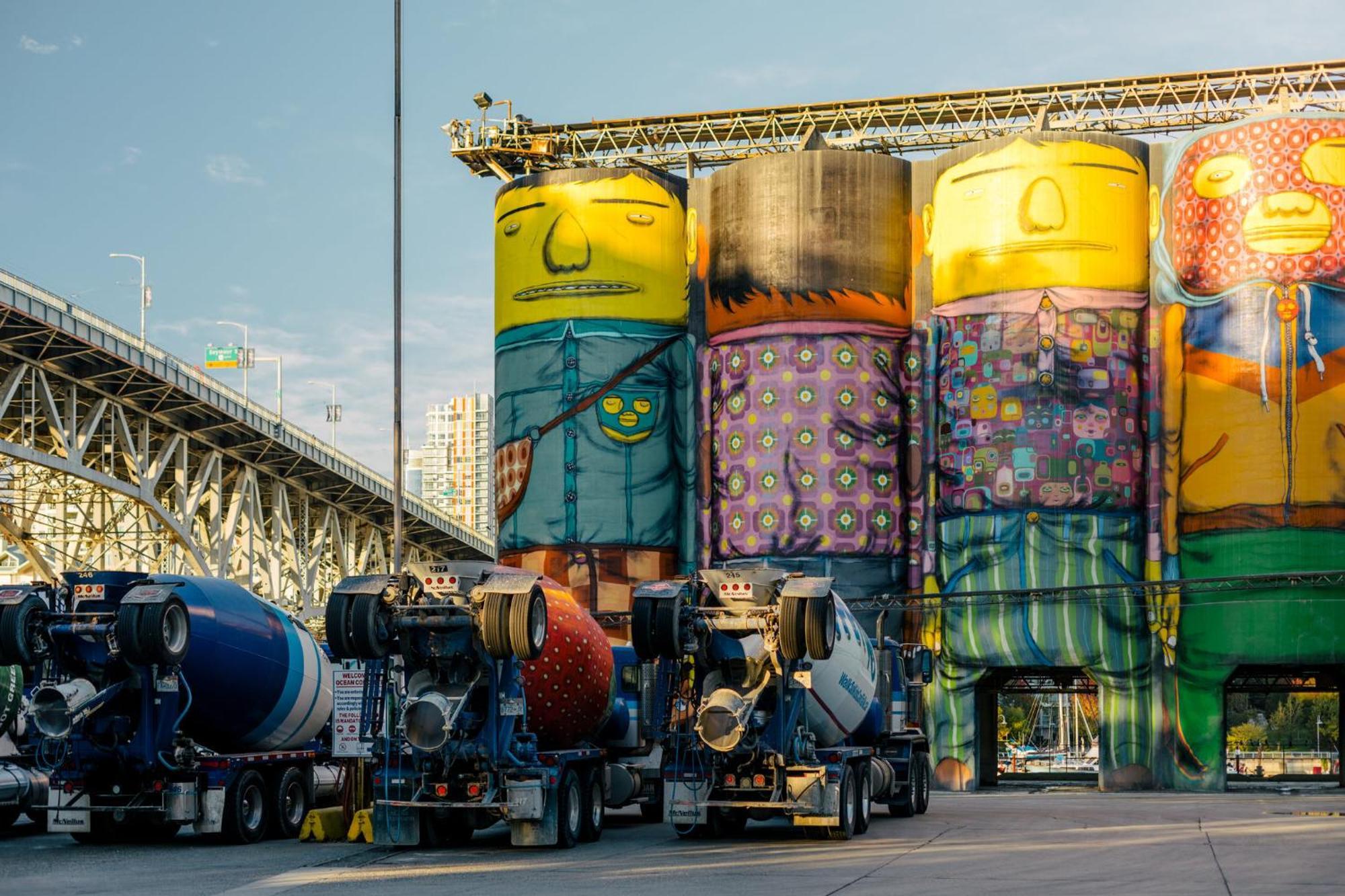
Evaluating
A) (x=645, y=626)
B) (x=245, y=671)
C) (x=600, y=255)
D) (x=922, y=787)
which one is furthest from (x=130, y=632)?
(x=600, y=255)

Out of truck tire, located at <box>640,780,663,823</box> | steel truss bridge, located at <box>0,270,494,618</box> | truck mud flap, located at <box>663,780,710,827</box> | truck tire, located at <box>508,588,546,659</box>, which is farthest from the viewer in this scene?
steel truss bridge, located at <box>0,270,494,618</box>

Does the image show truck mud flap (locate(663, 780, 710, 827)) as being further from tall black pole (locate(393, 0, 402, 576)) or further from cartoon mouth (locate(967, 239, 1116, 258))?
cartoon mouth (locate(967, 239, 1116, 258))

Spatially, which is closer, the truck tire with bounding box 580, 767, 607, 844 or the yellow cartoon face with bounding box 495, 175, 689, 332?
the truck tire with bounding box 580, 767, 607, 844

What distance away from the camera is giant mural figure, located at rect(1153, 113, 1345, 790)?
4984 centimetres

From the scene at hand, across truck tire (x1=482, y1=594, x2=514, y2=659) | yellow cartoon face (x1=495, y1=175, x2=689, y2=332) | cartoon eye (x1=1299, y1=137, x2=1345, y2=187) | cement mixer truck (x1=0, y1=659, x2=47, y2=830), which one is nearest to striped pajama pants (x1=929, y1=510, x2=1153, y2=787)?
cartoon eye (x1=1299, y1=137, x2=1345, y2=187)

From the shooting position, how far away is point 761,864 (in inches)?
898

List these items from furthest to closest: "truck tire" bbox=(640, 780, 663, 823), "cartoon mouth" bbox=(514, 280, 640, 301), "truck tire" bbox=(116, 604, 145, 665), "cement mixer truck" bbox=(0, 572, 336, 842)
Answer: "cartoon mouth" bbox=(514, 280, 640, 301) → "truck tire" bbox=(640, 780, 663, 823) → "cement mixer truck" bbox=(0, 572, 336, 842) → "truck tire" bbox=(116, 604, 145, 665)

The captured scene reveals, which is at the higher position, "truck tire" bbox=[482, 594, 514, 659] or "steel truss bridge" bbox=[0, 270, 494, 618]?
"steel truss bridge" bbox=[0, 270, 494, 618]

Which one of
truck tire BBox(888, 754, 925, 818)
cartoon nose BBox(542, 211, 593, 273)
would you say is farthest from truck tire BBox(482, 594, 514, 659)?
cartoon nose BBox(542, 211, 593, 273)

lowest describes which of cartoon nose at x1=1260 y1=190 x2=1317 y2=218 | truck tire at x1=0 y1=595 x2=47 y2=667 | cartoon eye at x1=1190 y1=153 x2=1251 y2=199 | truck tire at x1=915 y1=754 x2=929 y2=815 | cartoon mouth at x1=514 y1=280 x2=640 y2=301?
truck tire at x1=915 y1=754 x2=929 y2=815

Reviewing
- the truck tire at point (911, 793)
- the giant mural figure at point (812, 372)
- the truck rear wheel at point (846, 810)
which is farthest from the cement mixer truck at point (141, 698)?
the giant mural figure at point (812, 372)

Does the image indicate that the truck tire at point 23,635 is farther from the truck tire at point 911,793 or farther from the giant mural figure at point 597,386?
the giant mural figure at point 597,386

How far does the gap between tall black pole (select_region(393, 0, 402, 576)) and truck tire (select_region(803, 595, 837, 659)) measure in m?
8.62

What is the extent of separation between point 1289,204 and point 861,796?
3044 centimetres
